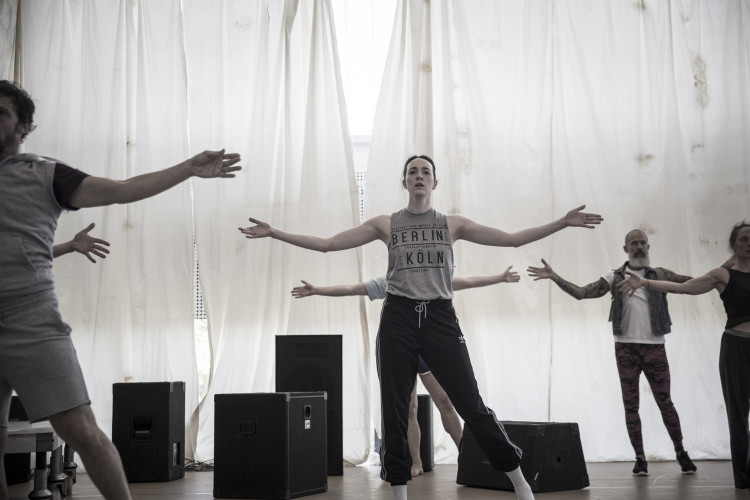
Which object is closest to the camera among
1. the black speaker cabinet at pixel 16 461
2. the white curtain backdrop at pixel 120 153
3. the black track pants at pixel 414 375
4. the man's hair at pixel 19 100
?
the man's hair at pixel 19 100

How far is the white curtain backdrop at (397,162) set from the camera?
552 centimetres

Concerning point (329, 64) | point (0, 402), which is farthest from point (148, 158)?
point (0, 402)

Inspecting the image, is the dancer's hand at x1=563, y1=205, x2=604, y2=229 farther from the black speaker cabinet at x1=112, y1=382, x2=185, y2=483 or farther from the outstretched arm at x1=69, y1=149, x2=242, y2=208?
the black speaker cabinet at x1=112, y1=382, x2=185, y2=483

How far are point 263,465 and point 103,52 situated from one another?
12.9 feet

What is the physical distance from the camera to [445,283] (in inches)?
119

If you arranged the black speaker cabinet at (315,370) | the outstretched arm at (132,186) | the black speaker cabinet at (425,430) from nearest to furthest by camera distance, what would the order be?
1. the outstretched arm at (132,186)
2. the black speaker cabinet at (315,370)
3. the black speaker cabinet at (425,430)

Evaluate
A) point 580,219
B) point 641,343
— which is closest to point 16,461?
point 580,219

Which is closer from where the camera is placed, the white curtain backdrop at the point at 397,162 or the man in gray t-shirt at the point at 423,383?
the man in gray t-shirt at the point at 423,383

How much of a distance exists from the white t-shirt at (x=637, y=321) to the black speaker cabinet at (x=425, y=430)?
1.30 m

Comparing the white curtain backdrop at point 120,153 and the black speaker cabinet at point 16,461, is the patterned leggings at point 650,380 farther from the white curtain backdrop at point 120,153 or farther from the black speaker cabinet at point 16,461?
the black speaker cabinet at point 16,461

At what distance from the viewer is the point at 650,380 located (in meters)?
4.58

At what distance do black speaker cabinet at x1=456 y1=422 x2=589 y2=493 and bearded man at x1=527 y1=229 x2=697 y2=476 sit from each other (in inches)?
34.0

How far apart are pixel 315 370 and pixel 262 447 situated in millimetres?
1002

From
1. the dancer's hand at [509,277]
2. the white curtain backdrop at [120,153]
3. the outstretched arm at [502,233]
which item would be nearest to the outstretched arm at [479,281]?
the dancer's hand at [509,277]
